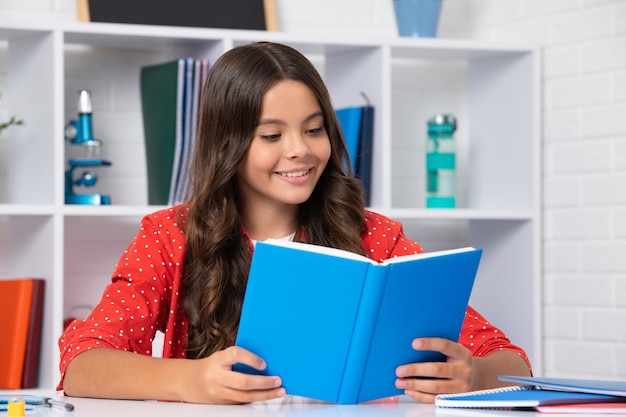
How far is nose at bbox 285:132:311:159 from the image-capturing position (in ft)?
5.91

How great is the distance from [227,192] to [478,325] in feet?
1.72

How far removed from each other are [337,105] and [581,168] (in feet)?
2.44

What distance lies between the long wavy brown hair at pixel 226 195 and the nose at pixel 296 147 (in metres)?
0.07

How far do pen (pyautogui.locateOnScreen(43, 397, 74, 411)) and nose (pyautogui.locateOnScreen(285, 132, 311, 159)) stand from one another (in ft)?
2.04

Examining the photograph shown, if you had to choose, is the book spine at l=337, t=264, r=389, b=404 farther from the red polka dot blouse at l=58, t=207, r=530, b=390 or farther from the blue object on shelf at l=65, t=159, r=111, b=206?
the blue object on shelf at l=65, t=159, r=111, b=206

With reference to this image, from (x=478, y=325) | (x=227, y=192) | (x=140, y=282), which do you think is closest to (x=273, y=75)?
(x=227, y=192)

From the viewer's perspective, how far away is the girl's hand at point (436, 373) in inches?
58.4

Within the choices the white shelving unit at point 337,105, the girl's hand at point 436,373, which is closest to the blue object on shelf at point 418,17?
the white shelving unit at point 337,105

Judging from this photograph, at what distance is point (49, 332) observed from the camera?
8.64ft

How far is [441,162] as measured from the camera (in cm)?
303

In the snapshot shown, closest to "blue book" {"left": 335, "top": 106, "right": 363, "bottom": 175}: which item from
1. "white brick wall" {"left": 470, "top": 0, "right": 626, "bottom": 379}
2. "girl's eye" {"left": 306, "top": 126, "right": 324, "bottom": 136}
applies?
"white brick wall" {"left": 470, "top": 0, "right": 626, "bottom": 379}

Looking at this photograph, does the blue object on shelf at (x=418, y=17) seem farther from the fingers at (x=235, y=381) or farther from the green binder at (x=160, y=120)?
the fingers at (x=235, y=381)

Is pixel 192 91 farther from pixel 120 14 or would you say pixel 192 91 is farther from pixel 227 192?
pixel 227 192

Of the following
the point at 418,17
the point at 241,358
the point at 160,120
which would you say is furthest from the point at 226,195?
the point at 418,17
